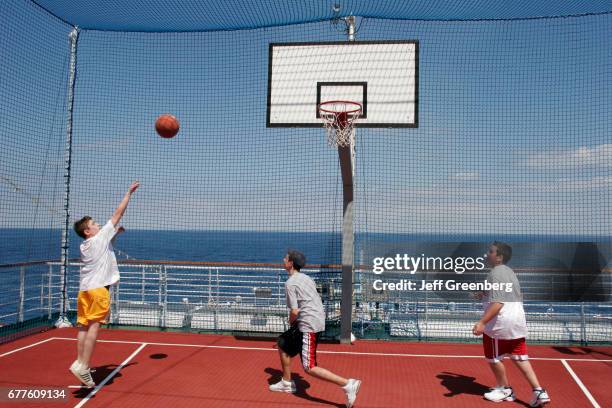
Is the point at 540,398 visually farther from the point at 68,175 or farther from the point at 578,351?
the point at 68,175

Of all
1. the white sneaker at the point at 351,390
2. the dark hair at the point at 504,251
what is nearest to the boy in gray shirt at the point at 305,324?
the white sneaker at the point at 351,390

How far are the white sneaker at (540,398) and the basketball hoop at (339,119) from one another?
360 centimetres

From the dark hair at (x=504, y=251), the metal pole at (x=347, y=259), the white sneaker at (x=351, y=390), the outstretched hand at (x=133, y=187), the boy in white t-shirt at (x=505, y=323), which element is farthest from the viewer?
the metal pole at (x=347, y=259)

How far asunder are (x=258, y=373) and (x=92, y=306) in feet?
6.78

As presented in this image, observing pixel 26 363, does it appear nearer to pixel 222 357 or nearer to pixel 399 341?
pixel 222 357

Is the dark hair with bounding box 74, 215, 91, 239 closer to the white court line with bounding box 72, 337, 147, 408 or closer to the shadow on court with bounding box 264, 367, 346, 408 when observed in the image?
the white court line with bounding box 72, 337, 147, 408

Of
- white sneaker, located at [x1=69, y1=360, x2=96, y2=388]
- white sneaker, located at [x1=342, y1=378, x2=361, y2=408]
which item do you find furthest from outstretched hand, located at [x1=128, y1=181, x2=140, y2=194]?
white sneaker, located at [x1=342, y1=378, x2=361, y2=408]

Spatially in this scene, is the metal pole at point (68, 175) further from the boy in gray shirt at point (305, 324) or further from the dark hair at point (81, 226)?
the boy in gray shirt at point (305, 324)

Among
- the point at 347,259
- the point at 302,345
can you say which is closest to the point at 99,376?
the point at 302,345

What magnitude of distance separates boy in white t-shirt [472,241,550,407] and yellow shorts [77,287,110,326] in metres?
3.55

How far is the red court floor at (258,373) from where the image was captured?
16.4 ft

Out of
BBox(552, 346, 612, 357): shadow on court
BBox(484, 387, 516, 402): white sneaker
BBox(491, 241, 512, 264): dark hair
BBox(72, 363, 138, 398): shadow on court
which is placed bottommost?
BBox(72, 363, 138, 398): shadow on court

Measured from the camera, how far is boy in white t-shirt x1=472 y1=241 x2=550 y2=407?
4625 millimetres

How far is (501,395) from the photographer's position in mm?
4934
